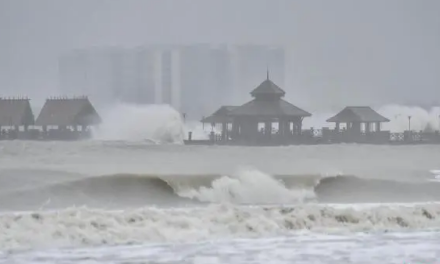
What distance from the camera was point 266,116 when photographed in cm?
3859

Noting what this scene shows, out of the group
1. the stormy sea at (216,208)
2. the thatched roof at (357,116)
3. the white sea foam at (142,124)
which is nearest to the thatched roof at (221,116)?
the white sea foam at (142,124)

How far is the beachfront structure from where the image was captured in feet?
122

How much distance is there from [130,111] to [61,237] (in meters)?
28.3

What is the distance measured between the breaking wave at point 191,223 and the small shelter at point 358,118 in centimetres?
2516

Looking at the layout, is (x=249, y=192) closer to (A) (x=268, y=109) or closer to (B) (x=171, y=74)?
(A) (x=268, y=109)

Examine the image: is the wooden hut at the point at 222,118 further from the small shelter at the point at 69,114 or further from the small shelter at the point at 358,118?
the small shelter at the point at 69,114

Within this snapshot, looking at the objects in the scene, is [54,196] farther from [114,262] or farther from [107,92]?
[107,92]

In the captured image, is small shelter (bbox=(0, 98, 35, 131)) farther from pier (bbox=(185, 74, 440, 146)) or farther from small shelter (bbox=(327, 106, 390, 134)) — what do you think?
small shelter (bbox=(327, 106, 390, 134))

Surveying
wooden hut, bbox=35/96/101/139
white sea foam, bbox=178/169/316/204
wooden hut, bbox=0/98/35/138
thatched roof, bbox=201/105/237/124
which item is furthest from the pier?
white sea foam, bbox=178/169/316/204

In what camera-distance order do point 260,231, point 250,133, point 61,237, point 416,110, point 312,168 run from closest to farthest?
point 61,237
point 260,231
point 312,168
point 250,133
point 416,110

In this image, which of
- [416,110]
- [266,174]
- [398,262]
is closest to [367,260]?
[398,262]

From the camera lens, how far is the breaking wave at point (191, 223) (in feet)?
44.7

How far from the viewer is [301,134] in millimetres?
38125

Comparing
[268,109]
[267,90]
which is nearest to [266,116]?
[268,109]
